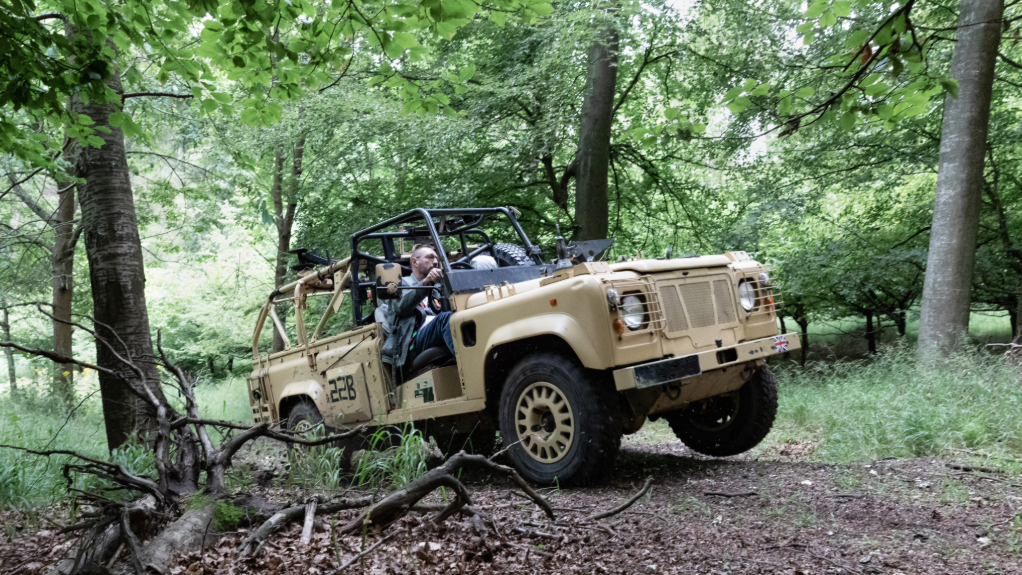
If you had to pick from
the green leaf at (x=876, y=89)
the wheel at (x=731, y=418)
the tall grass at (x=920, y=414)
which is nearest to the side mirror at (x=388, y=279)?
the wheel at (x=731, y=418)

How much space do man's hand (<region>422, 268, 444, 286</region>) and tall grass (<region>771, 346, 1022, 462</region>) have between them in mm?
3577

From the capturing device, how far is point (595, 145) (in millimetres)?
9805

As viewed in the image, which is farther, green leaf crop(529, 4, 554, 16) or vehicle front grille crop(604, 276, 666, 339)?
vehicle front grille crop(604, 276, 666, 339)

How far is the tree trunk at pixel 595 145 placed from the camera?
976cm

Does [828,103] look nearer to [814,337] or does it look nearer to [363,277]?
[363,277]

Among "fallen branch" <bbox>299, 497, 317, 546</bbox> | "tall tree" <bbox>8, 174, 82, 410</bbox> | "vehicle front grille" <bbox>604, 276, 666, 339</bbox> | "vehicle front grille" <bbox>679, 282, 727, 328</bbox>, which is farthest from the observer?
"tall tree" <bbox>8, 174, 82, 410</bbox>

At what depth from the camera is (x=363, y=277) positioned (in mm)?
6738

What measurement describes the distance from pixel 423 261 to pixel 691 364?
260cm

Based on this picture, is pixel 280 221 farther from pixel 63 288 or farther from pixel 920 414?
pixel 920 414

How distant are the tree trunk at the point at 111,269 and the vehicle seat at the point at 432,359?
2.04m

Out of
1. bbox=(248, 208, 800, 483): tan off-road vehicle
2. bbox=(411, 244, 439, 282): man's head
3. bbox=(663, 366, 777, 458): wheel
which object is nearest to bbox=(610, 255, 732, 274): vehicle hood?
bbox=(248, 208, 800, 483): tan off-road vehicle

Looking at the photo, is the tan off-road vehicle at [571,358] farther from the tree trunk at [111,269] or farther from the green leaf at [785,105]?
the green leaf at [785,105]

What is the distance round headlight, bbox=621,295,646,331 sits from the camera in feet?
14.3

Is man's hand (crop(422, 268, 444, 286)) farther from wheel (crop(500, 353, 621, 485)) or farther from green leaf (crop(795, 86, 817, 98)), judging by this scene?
green leaf (crop(795, 86, 817, 98))
